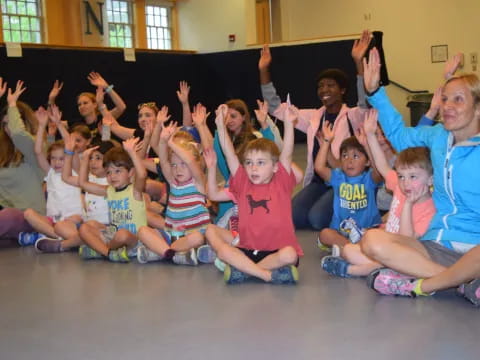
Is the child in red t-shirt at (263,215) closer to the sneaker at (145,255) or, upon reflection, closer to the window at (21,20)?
the sneaker at (145,255)

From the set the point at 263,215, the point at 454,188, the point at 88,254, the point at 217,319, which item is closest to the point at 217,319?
the point at 217,319

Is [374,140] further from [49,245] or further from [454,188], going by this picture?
[49,245]

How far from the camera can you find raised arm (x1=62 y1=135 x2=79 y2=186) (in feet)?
14.5

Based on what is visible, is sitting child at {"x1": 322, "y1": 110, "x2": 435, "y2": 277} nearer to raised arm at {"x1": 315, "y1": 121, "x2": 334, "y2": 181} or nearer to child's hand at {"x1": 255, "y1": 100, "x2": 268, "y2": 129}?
raised arm at {"x1": 315, "y1": 121, "x2": 334, "y2": 181}

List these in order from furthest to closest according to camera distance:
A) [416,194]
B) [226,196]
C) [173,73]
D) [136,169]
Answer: [173,73], [136,169], [226,196], [416,194]

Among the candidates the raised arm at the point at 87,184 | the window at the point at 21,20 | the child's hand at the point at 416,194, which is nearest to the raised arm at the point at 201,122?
the raised arm at the point at 87,184

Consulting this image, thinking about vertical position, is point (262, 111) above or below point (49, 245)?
above

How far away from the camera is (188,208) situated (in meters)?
3.99

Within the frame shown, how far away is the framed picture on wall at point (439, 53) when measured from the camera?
13.0 meters

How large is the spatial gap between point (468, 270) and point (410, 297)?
0.36 meters

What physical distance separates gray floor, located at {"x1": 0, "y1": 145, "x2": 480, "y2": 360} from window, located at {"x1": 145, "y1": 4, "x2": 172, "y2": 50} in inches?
502

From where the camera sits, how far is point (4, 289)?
136 inches

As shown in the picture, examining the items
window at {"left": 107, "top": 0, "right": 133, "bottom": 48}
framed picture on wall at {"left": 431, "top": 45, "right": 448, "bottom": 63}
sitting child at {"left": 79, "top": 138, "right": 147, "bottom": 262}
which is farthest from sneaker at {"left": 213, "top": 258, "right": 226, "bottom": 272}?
window at {"left": 107, "top": 0, "right": 133, "bottom": 48}

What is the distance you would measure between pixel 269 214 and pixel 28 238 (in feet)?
7.10
